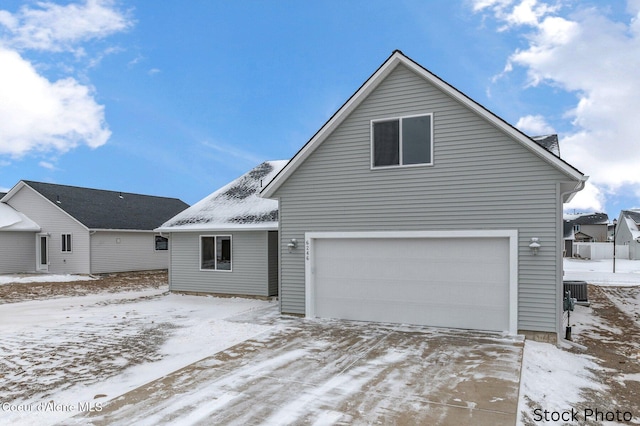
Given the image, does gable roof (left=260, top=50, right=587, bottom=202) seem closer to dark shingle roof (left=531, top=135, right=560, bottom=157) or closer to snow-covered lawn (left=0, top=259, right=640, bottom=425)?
dark shingle roof (left=531, top=135, right=560, bottom=157)

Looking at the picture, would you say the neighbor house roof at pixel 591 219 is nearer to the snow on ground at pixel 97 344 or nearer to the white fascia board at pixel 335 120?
the white fascia board at pixel 335 120

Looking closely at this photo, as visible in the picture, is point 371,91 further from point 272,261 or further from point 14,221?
point 14,221

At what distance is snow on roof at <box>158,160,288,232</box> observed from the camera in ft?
45.6

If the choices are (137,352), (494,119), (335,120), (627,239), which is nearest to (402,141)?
(335,120)

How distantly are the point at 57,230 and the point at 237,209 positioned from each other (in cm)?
1449

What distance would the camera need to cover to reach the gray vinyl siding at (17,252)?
22688 millimetres

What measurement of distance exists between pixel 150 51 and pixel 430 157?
13.9m

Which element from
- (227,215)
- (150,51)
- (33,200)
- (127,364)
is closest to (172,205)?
(33,200)

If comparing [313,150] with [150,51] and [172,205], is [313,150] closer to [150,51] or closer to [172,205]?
[150,51]

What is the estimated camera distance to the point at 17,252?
23.2 m

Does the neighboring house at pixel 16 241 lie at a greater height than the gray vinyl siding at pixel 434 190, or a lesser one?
lesser

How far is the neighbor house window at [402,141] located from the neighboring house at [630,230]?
126ft

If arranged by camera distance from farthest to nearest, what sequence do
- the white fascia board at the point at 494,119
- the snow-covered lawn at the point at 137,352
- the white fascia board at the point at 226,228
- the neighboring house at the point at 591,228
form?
the neighboring house at the point at 591,228 < the white fascia board at the point at 226,228 < the white fascia board at the point at 494,119 < the snow-covered lawn at the point at 137,352

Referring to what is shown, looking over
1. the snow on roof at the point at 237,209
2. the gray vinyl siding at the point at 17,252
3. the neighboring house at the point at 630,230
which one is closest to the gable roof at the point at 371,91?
the snow on roof at the point at 237,209
